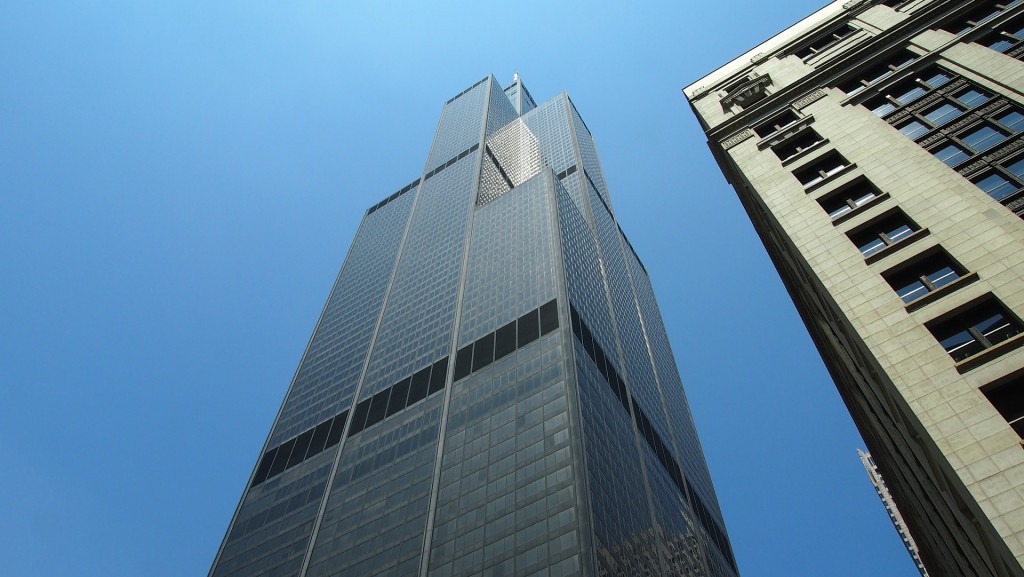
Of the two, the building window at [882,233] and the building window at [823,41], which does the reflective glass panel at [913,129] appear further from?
the building window at [823,41]

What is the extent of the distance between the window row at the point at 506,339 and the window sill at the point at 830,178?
52.0 meters

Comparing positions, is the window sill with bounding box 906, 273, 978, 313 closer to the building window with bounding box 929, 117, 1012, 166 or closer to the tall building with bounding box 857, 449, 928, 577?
the building window with bounding box 929, 117, 1012, 166

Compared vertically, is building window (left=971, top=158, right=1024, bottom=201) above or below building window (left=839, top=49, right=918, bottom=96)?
below

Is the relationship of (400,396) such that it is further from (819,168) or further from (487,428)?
(819,168)

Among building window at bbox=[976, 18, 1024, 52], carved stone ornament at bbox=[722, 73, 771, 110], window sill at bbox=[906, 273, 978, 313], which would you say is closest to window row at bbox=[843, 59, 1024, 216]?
building window at bbox=[976, 18, 1024, 52]

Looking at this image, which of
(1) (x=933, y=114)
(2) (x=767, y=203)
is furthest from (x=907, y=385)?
(1) (x=933, y=114)

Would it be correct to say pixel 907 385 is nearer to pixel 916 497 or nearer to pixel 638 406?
pixel 916 497

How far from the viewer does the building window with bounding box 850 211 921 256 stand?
31.5 metres

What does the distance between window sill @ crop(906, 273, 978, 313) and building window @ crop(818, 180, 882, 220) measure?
811cm

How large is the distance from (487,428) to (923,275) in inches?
2138

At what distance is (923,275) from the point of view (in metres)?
29.1

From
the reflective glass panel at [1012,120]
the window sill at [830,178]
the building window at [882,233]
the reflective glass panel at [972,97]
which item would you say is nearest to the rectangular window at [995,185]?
the building window at [882,233]

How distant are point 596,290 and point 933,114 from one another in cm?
7802

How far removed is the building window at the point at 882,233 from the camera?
31.5 metres
